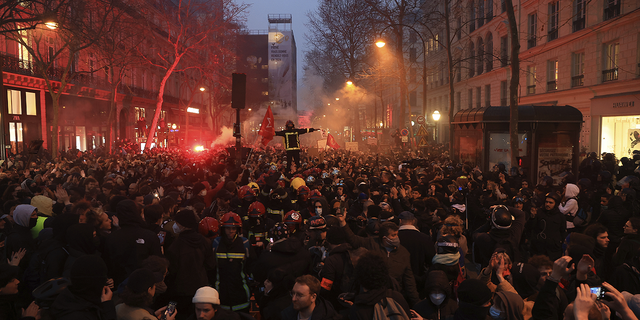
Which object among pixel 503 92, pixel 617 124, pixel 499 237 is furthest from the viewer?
pixel 503 92

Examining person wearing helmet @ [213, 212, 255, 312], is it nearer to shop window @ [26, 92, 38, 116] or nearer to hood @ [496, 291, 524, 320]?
hood @ [496, 291, 524, 320]

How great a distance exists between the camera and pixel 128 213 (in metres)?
4.91

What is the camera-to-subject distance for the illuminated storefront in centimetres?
2070

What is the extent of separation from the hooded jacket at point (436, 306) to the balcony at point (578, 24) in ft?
82.3

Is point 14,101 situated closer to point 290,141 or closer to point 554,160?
point 290,141

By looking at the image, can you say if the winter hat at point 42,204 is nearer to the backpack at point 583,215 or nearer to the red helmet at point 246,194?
the red helmet at point 246,194

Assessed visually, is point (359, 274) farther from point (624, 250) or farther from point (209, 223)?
point (624, 250)

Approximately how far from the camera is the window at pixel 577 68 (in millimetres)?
25031

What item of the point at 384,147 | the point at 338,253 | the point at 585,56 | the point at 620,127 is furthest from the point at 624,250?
the point at 384,147

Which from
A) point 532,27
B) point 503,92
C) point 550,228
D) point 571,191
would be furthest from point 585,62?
point 550,228

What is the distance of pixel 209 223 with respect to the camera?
509 cm

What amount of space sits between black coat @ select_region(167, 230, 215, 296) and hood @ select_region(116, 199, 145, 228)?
507 mm

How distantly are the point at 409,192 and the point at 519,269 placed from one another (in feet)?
18.5

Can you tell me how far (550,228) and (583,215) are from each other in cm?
235
